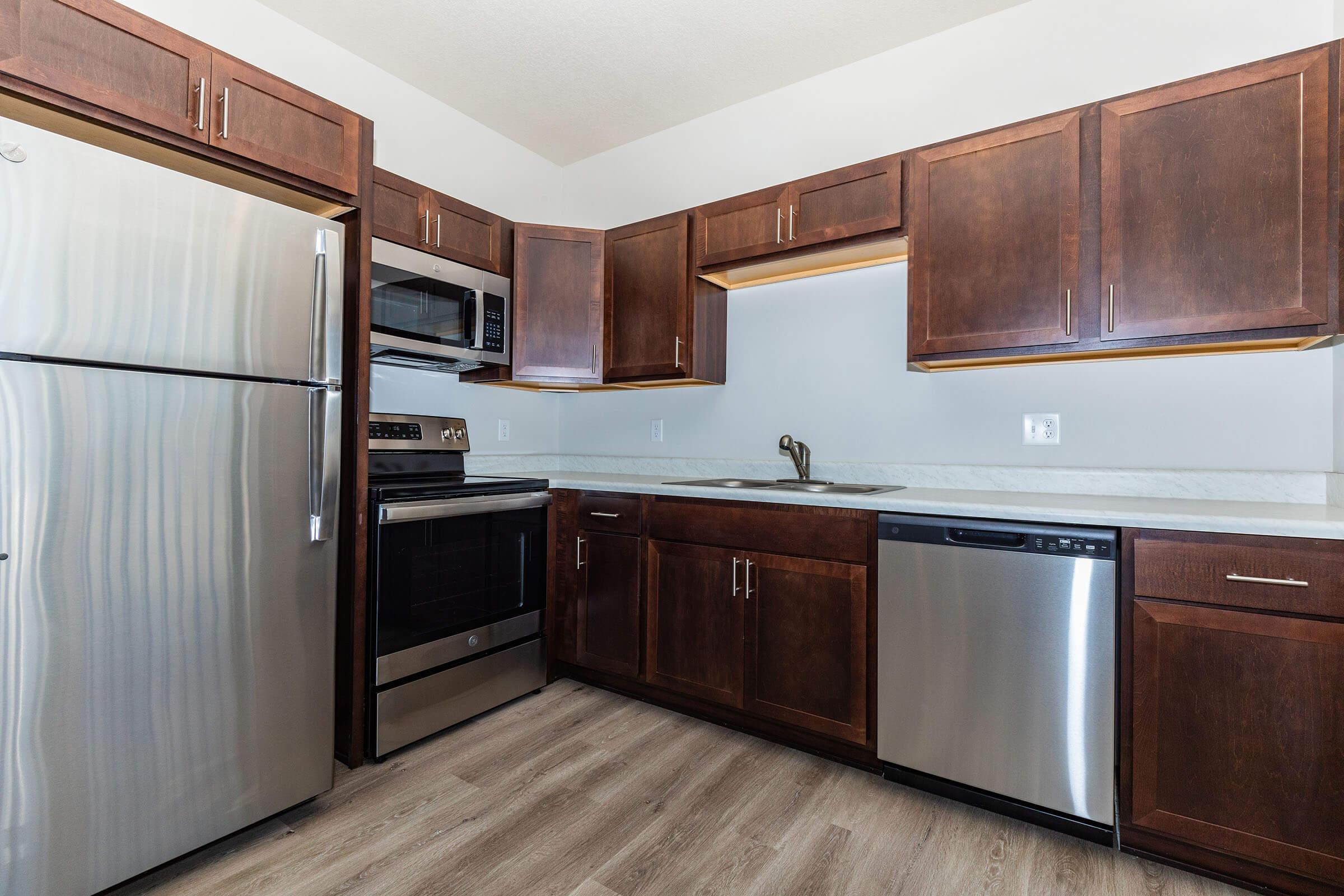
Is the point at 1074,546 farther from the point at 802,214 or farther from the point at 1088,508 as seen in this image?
the point at 802,214

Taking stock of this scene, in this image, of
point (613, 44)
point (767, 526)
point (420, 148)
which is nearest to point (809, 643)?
point (767, 526)

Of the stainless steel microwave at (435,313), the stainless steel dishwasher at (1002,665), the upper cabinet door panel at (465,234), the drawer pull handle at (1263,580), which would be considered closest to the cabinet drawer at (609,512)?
the stainless steel microwave at (435,313)

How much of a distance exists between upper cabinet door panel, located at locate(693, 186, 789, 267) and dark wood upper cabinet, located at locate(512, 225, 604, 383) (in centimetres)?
55

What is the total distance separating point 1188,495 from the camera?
2.02m

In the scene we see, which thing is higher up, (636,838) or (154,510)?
(154,510)

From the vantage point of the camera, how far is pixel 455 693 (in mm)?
2309

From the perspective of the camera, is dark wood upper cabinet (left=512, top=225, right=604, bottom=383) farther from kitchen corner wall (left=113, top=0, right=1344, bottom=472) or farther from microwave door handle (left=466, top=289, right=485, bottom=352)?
kitchen corner wall (left=113, top=0, right=1344, bottom=472)

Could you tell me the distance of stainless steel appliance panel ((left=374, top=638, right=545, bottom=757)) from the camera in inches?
82.8

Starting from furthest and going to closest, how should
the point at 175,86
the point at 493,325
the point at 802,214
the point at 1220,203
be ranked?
the point at 493,325 < the point at 802,214 < the point at 1220,203 < the point at 175,86

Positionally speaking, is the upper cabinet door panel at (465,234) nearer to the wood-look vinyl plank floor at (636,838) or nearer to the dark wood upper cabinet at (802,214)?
the dark wood upper cabinet at (802,214)

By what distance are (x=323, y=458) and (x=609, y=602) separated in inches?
50.3

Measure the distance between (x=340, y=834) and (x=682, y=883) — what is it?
935mm

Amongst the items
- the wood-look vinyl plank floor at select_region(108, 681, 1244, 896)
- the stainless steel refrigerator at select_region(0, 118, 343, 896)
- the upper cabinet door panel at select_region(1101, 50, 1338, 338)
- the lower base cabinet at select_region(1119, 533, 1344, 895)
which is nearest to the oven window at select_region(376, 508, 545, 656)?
the stainless steel refrigerator at select_region(0, 118, 343, 896)

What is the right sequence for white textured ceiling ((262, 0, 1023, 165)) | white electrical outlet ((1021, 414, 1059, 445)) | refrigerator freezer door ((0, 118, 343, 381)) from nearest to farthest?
1. refrigerator freezer door ((0, 118, 343, 381))
2. white electrical outlet ((1021, 414, 1059, 445))
3. white textured ceiling ((262, 0, 1023, 165))
